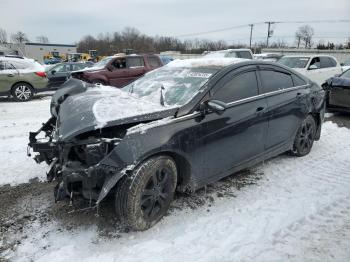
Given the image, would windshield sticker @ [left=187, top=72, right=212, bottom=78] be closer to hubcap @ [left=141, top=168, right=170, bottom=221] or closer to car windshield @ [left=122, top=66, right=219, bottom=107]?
car windshield @ [left=122, top=66, right=219, bottom=107]

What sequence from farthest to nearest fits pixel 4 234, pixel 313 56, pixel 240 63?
pixel 313 56 → pixel 240 63 → pixel 4 234

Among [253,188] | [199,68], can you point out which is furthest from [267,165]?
[199,68]

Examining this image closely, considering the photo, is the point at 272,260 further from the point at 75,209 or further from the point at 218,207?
the point at 75,209

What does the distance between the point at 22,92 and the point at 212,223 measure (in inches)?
412

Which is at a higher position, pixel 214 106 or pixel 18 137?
pixel 214 106

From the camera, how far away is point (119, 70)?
42.1 ft

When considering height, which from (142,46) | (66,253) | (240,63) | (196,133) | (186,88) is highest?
(142,46)

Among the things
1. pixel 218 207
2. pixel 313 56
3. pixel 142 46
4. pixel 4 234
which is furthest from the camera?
pixel 142 46

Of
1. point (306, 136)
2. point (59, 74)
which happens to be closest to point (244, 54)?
point (59, 74)

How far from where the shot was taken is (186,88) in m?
3.73

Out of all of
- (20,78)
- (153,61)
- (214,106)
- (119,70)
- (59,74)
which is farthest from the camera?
(59,74)

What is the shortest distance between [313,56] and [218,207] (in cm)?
936

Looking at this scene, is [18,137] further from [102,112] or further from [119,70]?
[119,70]

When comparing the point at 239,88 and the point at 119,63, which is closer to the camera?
the point at 239,88
